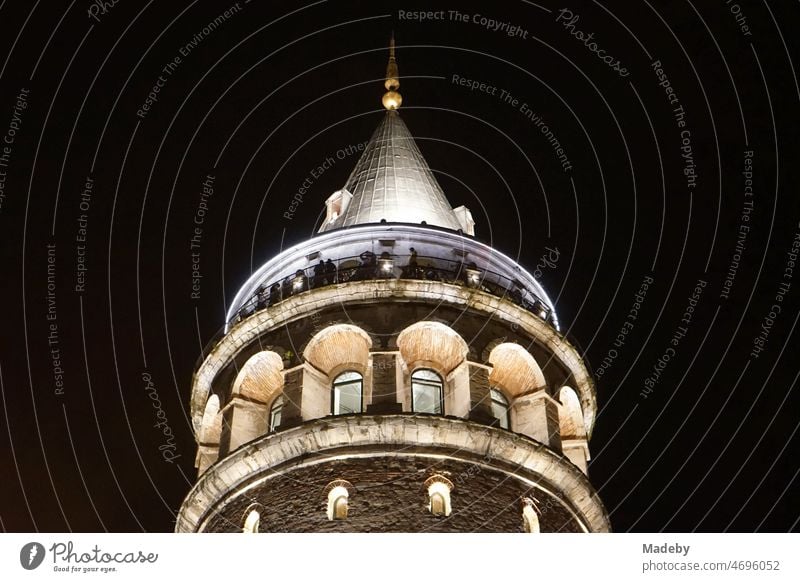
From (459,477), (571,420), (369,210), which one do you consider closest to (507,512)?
(459,477)

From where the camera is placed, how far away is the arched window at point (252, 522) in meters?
25.4

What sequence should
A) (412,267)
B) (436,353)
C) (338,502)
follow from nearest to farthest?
(338,502)
(436,353)
(412,267)

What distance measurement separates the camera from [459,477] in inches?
1003

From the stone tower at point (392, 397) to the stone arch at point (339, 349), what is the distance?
0.04 meters

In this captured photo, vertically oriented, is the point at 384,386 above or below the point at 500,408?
below

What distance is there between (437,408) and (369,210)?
28.1ft

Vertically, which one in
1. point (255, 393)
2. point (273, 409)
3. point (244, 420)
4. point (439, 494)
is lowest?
point (439, 494)

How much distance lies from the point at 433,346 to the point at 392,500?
5293 millimetres

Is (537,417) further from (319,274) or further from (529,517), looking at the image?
(319,274)

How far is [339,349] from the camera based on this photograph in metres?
29.1

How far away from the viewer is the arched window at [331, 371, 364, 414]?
28203 millimetres
